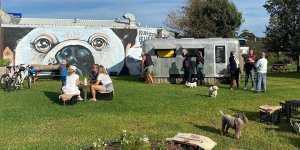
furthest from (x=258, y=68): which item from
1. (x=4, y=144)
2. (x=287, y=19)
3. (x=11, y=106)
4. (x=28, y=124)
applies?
(x=287, y=19)

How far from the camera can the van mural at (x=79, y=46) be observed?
3325 centimetres

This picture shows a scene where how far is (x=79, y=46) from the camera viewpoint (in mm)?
34031

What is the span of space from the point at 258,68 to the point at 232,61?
2.15 m

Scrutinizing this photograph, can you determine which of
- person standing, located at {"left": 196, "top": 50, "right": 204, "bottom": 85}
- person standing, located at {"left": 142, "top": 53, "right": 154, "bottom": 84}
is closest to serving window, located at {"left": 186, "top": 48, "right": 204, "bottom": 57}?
person standing, located at {"left": 196, "top": 50, "right": 204, "bottom": 85}

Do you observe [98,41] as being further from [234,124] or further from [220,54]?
[234,124]

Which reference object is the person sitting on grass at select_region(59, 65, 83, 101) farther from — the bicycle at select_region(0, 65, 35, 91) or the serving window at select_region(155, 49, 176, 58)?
the serving window at select_region(155, 49, 176, 58)

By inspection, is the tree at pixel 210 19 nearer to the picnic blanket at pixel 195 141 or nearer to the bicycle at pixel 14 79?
the bicycle at pixel 14 79

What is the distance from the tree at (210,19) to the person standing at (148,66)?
22577mm

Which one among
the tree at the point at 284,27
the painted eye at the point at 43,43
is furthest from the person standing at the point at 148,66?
the tree at the point at 284,27

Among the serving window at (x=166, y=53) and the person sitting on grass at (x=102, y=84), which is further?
the serving window at (x=166, y=53)

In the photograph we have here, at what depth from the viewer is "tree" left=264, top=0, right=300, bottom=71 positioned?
4066cm

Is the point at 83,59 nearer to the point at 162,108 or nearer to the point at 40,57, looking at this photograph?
the point at 40,57

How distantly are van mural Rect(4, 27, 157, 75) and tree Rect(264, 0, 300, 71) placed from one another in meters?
12.2

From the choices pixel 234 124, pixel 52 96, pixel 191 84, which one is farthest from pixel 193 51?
pixel 234 124
